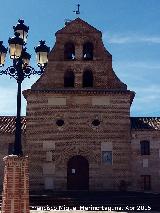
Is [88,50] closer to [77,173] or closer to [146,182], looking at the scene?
[77,173]

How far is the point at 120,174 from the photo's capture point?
27.3m

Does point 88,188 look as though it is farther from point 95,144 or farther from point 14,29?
point 14,29

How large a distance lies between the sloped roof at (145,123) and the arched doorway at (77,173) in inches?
198

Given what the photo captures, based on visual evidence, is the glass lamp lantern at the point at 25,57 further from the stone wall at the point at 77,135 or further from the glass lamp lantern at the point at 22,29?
the stone wall at the point at 77,135

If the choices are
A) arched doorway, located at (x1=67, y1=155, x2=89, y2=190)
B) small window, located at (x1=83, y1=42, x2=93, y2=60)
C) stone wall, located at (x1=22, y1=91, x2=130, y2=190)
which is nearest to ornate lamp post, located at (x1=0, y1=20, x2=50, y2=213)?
stone wall, located at (x1=22, y1=91, x2=130, y2=190)

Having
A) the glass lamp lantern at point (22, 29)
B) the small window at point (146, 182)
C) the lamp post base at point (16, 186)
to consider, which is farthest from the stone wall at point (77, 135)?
the lamp post base at point (16, 186)

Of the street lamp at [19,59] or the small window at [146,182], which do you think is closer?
the street lamp at [19,59]

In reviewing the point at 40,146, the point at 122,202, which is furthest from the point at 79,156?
the point at 122,202

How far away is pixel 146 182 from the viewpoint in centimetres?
2848

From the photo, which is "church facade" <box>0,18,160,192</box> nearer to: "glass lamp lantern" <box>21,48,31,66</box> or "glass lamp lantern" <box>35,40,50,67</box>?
"glass lamp lantern" <box>35,40,50,67</box>

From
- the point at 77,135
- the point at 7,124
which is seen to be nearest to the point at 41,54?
the point at 77,135

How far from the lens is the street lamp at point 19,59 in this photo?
32.6 feet

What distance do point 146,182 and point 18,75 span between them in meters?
20.6

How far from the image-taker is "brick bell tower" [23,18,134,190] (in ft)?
90.0
